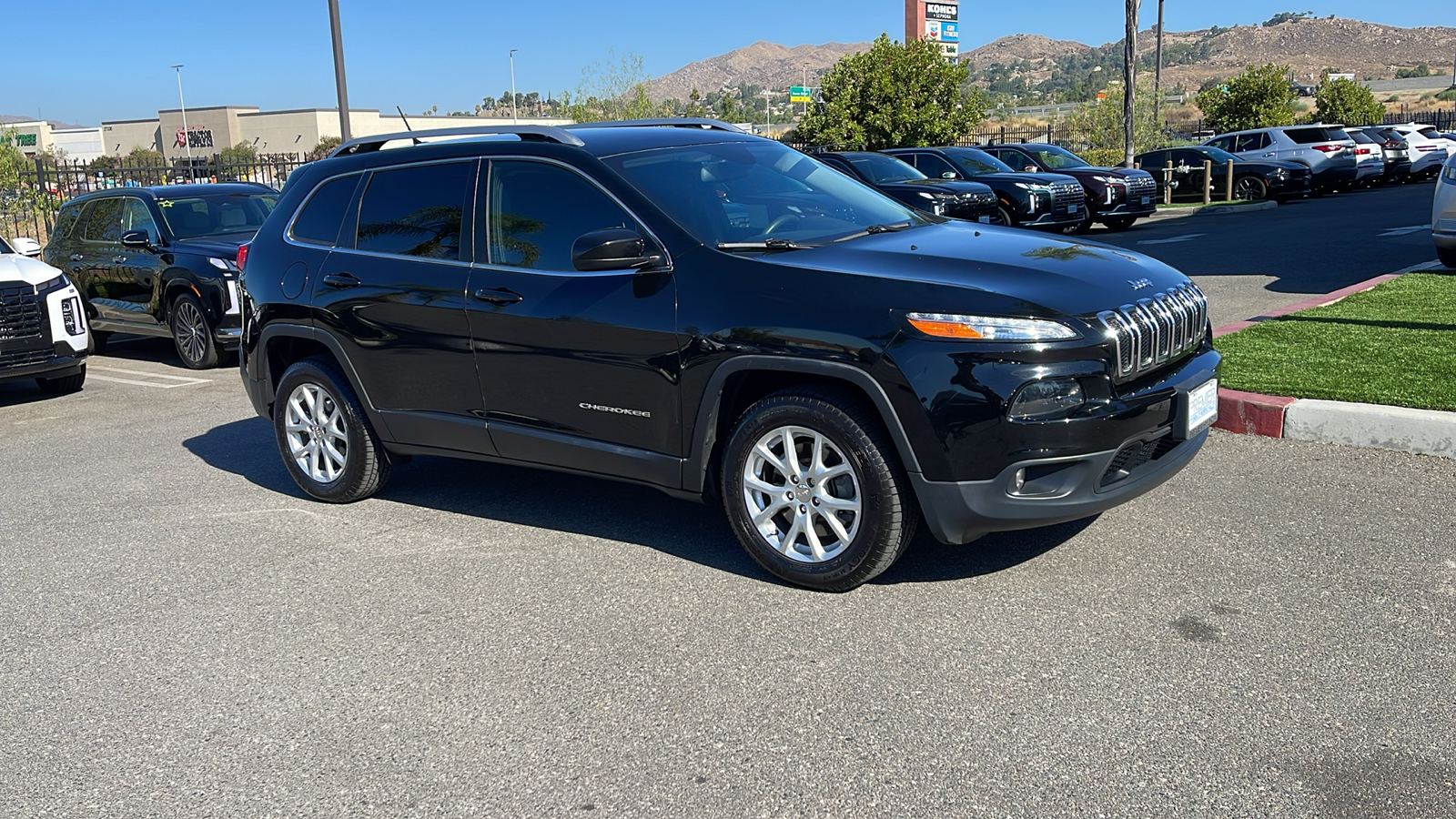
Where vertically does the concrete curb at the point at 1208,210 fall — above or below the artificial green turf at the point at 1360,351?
above

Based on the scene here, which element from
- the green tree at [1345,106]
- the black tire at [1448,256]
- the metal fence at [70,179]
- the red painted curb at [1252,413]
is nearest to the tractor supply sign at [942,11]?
the green tree at [1345,106]

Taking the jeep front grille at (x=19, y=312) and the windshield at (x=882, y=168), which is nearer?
the jeep front grille at (x=19, y=312)

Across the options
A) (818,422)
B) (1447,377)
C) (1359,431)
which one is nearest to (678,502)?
(818,422)

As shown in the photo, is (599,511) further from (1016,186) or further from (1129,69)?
(1129,69)

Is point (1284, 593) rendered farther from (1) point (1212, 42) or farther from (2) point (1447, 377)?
(1) point (1212, 42)

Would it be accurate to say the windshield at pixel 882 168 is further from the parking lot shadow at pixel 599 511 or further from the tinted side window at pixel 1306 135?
the tinted side window at pixel 1306 135

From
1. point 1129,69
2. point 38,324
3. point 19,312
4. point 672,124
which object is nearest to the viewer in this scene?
point 672,124

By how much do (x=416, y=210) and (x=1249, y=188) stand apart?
2471cm

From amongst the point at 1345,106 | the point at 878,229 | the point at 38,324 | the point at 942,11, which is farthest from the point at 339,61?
the point at 942,11

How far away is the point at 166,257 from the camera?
11172 millimetres

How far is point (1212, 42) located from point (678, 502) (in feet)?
651

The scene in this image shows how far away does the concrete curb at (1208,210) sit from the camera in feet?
78.0

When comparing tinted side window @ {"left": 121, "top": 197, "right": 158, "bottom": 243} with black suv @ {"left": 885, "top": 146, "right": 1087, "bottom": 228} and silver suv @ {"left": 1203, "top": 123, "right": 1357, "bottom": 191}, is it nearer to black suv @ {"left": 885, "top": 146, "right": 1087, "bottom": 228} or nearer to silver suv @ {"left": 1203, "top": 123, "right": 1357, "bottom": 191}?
black suv @ {"left": 885, "top": 146, "right": 1087, "bottom": 228}

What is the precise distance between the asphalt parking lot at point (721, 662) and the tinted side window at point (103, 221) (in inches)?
267
